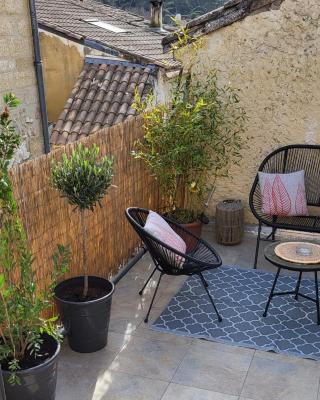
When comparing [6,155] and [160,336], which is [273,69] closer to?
[160,336]

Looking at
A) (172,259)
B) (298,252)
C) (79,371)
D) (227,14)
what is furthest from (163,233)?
(227,14)

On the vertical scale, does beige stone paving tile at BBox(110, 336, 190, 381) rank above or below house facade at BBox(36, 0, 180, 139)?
below

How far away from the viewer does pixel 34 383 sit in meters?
3.28

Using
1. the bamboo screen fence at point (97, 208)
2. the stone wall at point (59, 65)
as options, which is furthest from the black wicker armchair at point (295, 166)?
A: the stone wall at point (59, 65)

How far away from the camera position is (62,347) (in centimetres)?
434

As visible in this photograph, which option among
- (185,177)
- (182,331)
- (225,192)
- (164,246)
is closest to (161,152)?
(185,177)

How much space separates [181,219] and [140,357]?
222 centimetres

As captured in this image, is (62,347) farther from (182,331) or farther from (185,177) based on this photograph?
(185,177)

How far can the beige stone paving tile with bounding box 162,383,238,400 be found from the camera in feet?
12.3

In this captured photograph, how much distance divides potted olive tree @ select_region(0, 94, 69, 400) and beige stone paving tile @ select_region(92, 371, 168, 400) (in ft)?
1.59

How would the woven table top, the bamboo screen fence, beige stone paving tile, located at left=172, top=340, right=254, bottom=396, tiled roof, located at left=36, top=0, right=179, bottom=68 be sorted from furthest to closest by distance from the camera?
tiled roof, located at left=36, top=0, right=179, bottom=68, the woven table top, the bamboo screen fence, beige stone paving tile, located at left=172, top=340, right=254, bottom=396

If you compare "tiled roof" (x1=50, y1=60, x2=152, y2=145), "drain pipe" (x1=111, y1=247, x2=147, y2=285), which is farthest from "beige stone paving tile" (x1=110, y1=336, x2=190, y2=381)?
"tiled roof" (x1=50, y1=60, x2=152, y2=145)

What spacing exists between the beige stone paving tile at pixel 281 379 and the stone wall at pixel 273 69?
9.75 ft

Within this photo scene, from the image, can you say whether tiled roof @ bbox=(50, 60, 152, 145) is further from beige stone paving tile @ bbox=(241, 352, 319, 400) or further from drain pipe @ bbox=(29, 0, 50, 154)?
beige stone paving tile @ bbox=(241, 352, 319, 400)
